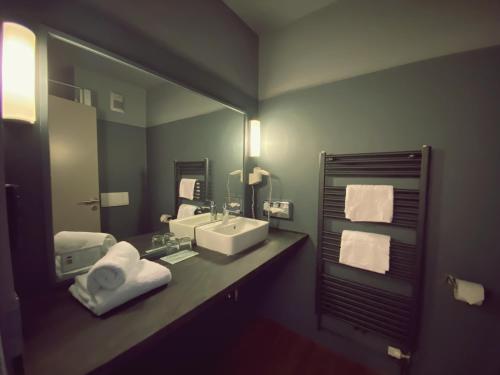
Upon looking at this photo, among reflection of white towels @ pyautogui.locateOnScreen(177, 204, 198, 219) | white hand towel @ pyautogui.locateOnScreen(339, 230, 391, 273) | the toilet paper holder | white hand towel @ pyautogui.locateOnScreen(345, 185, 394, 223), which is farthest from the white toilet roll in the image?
reflection of white towels @ pyautogui.locateOnScreen(177, 204, 198, 219)

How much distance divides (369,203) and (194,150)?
3.99ft

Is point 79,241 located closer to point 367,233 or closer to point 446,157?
point 367,233

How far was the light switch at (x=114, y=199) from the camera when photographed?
980 mm

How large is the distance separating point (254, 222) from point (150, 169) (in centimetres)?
84

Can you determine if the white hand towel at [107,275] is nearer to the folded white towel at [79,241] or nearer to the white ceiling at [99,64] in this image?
the folded white towel at [79,241]

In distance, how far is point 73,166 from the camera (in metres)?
0.86

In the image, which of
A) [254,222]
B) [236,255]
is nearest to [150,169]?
[236,255]

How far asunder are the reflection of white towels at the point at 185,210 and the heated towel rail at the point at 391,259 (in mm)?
924

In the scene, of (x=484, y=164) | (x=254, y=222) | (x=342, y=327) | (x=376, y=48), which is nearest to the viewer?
(x=484, y=164)

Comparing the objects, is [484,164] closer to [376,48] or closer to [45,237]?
[376,48]

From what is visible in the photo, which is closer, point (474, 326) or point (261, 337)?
point (474, 326)

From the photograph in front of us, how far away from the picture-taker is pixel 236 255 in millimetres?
1237

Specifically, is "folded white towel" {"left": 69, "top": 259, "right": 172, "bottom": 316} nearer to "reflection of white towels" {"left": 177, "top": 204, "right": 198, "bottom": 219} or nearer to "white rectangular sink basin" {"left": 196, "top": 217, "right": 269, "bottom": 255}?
"white rectangular sink basin" {"left": 196, "top": 217, "right": 269, "bottom": 255}

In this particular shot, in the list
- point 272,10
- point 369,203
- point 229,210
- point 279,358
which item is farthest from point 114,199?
point 272,10
